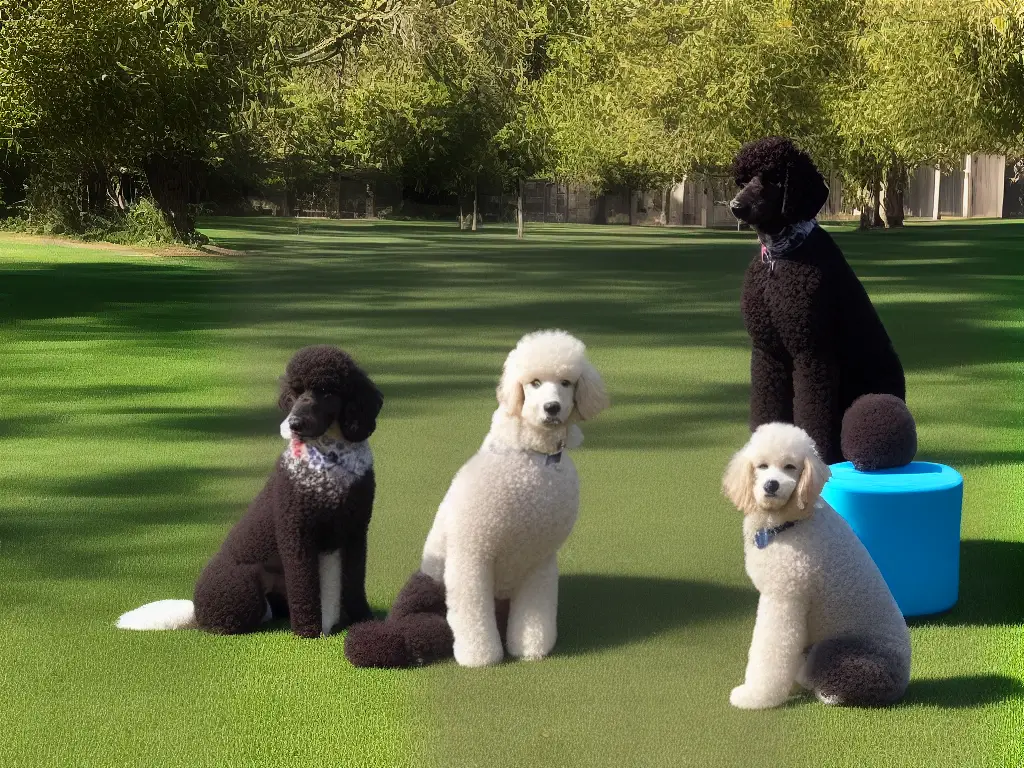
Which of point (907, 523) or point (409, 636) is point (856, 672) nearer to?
point (907, 523)

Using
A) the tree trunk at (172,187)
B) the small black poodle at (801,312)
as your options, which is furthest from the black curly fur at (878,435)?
the tree trunk at (172,187)

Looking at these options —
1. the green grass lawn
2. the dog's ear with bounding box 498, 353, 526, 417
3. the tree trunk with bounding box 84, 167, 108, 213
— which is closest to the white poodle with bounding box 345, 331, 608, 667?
the dog's ear with bounding box 498, 353, 526, 417

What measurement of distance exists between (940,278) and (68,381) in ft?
55.5

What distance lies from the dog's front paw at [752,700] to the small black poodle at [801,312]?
1.56 metres

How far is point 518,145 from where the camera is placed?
161ft

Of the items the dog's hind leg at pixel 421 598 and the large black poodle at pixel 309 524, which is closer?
the large black poodle at pixel 309 524

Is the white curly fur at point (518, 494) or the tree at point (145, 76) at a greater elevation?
the tree at point (145, 76)

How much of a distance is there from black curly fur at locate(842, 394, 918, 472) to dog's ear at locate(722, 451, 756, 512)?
1.21m

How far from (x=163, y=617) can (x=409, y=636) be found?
41.5 inches

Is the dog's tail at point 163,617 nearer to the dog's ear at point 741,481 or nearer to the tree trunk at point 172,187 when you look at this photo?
the dog's ear at point 741,481

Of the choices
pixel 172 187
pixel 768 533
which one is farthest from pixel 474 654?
pixel 172 187

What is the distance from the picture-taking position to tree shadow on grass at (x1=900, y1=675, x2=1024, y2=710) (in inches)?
186

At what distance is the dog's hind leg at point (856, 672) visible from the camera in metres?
4.55

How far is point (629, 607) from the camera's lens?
Answer: 19.1 ft
